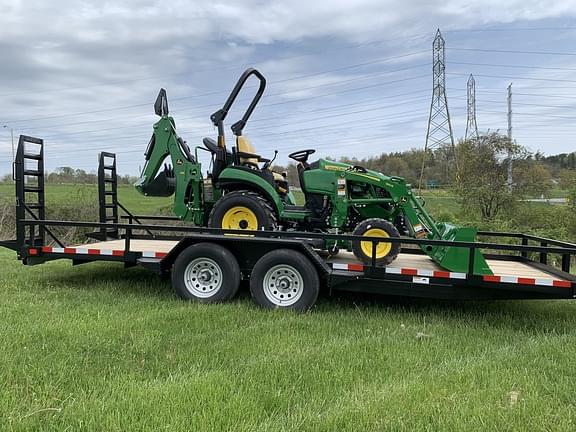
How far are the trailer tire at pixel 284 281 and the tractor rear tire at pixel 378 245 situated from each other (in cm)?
73

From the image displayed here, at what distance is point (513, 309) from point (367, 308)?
179cm

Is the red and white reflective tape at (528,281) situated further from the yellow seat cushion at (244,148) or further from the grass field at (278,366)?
Answer: the yellow seat cushion at (244,148)

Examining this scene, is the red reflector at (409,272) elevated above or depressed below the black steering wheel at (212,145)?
below

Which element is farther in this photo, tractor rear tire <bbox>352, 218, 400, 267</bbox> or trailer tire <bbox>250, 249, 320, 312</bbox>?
tractor rear tire <bbox>352, 218, 400, 267</bbox>

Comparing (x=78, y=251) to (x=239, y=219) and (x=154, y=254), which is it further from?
(x=239, y=219)

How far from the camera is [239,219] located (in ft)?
21.7

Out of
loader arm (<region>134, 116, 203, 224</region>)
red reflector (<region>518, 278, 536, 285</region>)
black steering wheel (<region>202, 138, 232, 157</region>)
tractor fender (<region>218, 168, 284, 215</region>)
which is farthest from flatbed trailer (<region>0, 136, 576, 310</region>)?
black steering wheel (<region>202, 138, 232, 157</region>)

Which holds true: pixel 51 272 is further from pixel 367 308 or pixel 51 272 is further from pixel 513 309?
pixel 513 309

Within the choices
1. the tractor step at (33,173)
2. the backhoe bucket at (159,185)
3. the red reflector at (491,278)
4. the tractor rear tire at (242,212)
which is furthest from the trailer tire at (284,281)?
the tractor step at (33,173)

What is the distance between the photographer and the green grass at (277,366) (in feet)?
9.92

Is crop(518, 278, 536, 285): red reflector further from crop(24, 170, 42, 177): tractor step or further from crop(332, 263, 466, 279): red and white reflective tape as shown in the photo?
crop(24, 170, 42, 177): tractor step

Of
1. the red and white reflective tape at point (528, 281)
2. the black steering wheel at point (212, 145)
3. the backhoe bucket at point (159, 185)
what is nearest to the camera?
the red and white reflective tape at point (528, 281)

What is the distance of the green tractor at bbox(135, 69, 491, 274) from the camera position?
20.8 feet

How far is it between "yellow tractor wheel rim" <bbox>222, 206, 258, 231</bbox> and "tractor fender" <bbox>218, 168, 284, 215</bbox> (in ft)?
1.23
